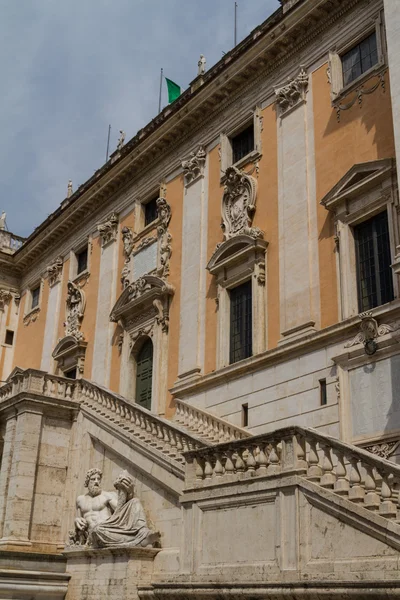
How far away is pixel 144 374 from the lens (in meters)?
22.2

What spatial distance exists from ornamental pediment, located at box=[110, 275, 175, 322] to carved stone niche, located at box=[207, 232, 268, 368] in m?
2.48

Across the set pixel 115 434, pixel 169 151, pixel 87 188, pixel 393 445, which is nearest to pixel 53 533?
pixel 115 434

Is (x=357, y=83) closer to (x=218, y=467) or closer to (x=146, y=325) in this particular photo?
(x=146, y=325)

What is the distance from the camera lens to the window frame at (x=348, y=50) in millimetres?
16156

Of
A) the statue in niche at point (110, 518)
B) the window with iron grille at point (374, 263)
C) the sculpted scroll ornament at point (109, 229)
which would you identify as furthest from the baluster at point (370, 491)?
the sculpted scroll ornament at point (109, 229)

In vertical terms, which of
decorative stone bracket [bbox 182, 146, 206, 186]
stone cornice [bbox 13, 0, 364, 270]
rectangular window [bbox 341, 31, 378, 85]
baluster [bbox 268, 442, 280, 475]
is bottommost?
baluster [bbox 268, 442, 280, 475]

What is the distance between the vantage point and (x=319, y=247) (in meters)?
16.5

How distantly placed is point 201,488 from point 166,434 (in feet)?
8.04

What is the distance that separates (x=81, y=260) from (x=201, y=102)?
9264 mm

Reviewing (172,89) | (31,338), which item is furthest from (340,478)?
(172,89)

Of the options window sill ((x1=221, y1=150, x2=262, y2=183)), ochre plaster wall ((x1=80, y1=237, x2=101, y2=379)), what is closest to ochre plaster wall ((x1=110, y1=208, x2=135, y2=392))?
ochre plaster wall ((x1=80, y1=237, x2=101, y2=379))

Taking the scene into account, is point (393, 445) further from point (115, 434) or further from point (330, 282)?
point (115, 434)

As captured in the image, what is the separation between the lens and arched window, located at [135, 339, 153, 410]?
856 inches

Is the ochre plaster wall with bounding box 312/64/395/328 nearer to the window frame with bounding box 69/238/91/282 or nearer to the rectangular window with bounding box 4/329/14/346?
the window frame with bounding box 69/238/91/282
